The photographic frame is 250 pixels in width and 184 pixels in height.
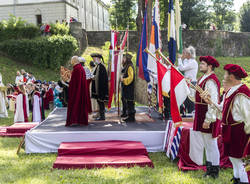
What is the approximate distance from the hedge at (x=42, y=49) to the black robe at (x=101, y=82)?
1548 cm

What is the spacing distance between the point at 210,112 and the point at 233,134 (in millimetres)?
684

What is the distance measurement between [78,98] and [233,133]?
4712mm

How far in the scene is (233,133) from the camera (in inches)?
165

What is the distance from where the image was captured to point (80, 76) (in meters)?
8.00

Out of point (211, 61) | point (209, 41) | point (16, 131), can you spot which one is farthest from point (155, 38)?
point (209, 41)

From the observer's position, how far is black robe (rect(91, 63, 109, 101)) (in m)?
8.62

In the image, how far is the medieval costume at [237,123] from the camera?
4078 mm

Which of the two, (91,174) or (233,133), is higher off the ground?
(233,133)

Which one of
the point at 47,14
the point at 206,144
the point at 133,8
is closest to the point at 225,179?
the point at 206,144

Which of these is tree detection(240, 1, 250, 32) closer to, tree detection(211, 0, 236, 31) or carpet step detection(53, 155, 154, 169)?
tree detection(211, 0, 236, 31)

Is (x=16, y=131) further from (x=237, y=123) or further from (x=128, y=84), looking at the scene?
(x=237, y=123)

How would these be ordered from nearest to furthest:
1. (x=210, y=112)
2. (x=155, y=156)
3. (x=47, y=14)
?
1. (x=210, y=112)
2. (x=155, y=156)
3. (x=47, y=14)

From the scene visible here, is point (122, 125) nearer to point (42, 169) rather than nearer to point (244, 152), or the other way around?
point (42, 169)

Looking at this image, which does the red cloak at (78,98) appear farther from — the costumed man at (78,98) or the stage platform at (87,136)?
the stage platform at (87,136)
